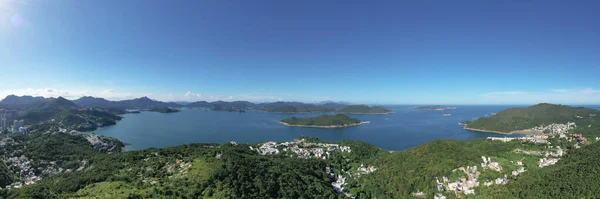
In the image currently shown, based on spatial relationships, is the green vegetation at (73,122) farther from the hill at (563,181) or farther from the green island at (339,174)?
the hill at (563,181)

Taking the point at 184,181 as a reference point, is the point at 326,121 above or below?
above

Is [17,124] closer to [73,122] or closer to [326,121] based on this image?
[73,122]

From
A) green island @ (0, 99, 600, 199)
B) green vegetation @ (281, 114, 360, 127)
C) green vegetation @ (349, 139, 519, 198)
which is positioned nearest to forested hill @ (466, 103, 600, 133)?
green vegetation @ (281, 114, 360, 127)

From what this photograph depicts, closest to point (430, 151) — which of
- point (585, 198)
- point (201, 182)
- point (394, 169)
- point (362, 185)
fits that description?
point (394, 169)

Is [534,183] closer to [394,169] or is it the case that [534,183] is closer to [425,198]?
[425,198]

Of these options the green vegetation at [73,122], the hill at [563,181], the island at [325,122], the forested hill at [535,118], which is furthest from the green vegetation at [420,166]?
the green vegetation at [73,122]

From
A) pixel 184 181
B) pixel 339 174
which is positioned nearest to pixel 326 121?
pixel 339 174

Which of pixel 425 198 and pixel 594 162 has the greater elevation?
pixel 594 162

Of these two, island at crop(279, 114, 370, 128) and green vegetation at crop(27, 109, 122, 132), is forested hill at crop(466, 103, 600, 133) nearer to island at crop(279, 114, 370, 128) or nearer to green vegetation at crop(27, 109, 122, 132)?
island at crop(279, 114, 370, 128)
